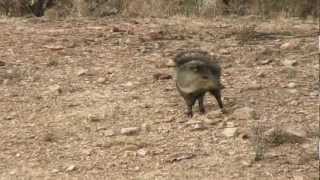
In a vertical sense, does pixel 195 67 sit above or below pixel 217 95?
above

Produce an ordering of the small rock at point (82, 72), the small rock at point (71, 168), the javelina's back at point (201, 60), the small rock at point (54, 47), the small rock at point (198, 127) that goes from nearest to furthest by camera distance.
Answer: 1. the small rock at point (71, 168)
2. the small rock at point (198, 127)
3. the javelina's back at point (201, 60)
4. the small rock at point (82, 72)
5. the small rock at point (54, 47)

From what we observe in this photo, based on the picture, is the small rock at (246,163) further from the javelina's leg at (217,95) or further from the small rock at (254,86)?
the small rock at (254,86)

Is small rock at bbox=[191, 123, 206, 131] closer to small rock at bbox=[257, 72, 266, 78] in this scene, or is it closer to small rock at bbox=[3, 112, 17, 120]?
small rock at bbox=[257, 72, 266, 78]

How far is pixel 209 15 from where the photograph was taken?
902 centimetres

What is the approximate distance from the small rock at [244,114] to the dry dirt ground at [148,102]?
1 cm

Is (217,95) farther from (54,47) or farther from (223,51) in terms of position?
(54,47)

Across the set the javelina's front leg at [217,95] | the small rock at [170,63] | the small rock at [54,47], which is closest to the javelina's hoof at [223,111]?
the javelina's front leg at [217,95]

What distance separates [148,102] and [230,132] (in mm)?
889

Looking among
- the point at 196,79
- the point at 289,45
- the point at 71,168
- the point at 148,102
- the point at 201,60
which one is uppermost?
the point at 201,60

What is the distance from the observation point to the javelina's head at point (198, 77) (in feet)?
18.6

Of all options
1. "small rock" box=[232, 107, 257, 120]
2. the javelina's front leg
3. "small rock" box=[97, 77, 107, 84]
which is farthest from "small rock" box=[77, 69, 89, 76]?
"small rock" box=[232, 107, 257, 120]

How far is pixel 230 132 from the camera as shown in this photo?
550cm

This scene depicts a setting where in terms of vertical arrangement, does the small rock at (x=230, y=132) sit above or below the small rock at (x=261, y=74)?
below

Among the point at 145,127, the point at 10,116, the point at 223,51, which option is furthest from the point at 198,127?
the point at 223,51
